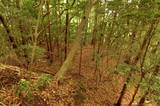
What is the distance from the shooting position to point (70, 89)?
18.7 feet

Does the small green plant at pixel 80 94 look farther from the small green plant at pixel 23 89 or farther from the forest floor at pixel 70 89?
the small green plant at pixel 23 89

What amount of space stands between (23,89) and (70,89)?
2.40 metres

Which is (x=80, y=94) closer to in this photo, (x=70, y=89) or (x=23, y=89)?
(x=70, y=89)

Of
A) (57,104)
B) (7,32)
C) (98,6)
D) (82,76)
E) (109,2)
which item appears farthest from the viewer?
(82,76)

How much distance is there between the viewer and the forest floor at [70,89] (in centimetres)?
389

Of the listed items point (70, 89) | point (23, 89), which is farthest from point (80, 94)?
point (23, 89)

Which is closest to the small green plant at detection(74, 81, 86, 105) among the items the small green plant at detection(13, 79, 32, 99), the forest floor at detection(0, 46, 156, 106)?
the forest floor at detection(0, 46, 156, 106)

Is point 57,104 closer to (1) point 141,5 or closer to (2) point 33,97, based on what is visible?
(2) point 33,97

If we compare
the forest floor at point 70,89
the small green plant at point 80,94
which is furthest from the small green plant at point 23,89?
the small green plant at point 80,94

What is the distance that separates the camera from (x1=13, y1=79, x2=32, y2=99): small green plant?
357cm

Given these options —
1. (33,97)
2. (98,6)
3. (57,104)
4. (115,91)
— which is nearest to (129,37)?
(98,6)

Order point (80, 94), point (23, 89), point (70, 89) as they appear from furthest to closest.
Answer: point (80, 94), point (70, 89), point (23, 89)

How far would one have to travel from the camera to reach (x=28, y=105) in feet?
12.3

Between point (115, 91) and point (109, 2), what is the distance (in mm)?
4464
